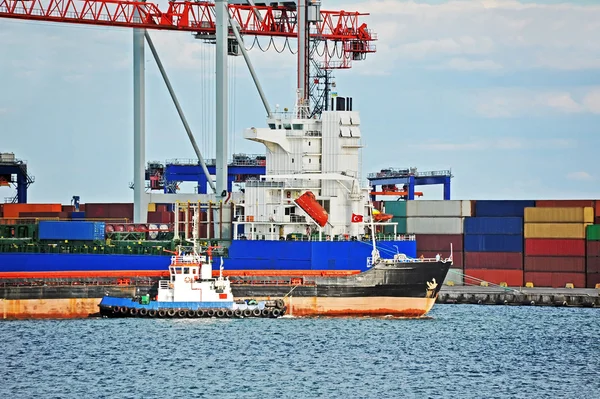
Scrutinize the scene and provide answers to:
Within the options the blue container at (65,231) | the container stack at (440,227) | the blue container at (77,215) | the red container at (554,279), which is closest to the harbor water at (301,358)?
the blue container at (65,231)

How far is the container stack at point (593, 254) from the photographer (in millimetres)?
76062

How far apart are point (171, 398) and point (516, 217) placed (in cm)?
3941

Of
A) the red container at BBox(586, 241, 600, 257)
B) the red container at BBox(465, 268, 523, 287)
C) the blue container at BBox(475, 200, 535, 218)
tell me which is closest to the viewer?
the red container at BBox(586, 241, 600, 257)

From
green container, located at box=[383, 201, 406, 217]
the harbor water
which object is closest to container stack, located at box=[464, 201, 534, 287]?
green container, located at box=[383, 201, 406, 217]

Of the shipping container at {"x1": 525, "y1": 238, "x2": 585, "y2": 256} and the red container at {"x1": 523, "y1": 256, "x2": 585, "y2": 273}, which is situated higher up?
the shipping container at {"x1": 525, "y1": 238, "x2": 585, "y2": 256}

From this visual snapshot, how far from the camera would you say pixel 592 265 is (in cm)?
7675

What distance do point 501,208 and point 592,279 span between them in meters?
7.08

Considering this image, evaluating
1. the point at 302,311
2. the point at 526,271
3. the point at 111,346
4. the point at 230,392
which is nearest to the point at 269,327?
the point at 302,311

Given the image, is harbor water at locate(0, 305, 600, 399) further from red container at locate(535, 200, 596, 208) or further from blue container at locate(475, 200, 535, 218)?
red container at locate(535, 200, 596, 208)

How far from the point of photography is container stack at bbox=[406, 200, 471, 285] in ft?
263

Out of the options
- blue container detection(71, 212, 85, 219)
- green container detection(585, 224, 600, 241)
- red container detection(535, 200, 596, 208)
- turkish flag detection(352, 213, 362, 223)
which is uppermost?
red container detection(535, 200, 596, 208)

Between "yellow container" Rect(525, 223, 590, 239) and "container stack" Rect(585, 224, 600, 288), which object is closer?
"container stack" Rect(585, 224, 600, 288)

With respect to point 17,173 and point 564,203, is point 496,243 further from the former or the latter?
point 17,173

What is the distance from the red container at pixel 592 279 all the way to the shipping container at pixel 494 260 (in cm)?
394
